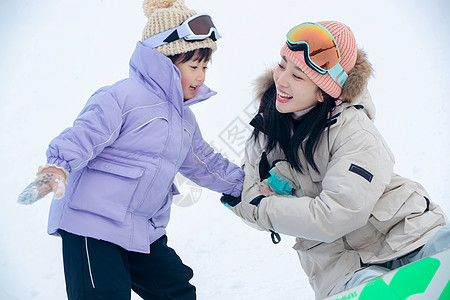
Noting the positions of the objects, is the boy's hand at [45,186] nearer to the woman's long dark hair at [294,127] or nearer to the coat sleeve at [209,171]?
the coat sleeve at [209,171]

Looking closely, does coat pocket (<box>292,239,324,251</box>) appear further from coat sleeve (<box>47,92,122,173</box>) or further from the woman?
coat sleeve (<box>47,92,122,173</box>)

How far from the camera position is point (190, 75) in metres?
1.39

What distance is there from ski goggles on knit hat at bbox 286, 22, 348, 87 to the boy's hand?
0.78 m

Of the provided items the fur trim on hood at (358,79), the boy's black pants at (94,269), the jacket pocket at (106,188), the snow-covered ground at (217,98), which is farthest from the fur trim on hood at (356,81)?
the snow-covered ground at (217,98)

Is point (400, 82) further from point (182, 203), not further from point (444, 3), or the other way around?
point (182, 203)

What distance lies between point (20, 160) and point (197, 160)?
1576 mm

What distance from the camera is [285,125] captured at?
1495 mm

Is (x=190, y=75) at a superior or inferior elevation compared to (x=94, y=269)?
superior

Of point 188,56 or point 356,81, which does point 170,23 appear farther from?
point 356,81

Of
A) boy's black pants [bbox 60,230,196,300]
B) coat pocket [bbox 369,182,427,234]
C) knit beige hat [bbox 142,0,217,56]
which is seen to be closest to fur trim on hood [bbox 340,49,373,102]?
coat pocket [bbox 369,182,427,234]

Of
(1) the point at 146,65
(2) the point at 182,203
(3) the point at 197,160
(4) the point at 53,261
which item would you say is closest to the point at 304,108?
(3) the point at 197,160

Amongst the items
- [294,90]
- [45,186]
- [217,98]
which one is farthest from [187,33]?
[217,98]

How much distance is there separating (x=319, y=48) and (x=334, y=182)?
41 centimetres

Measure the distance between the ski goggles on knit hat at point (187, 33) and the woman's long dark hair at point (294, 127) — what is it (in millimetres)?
334
